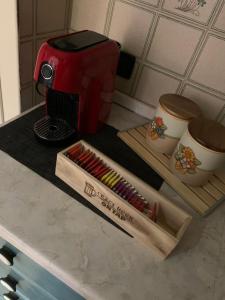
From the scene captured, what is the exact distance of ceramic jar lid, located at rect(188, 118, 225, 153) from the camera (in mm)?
560

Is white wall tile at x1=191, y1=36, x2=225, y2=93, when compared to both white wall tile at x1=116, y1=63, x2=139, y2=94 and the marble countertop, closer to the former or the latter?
white wall tile at x1=116, y1=63, x2=139, y2=94

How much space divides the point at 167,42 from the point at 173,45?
0.02 m

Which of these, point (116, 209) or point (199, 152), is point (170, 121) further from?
point (116, 209)

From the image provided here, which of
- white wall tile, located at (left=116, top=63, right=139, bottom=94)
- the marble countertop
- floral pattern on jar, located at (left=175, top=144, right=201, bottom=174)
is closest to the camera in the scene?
the marble countertop

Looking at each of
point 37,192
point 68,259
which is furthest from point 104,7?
point 68,259

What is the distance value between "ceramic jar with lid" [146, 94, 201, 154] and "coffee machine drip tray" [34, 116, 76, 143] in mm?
206

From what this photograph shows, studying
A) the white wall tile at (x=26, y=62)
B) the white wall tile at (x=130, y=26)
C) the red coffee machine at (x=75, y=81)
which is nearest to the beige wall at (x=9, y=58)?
the white wall tile at (x=26, y=62)

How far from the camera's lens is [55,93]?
2.19 feet

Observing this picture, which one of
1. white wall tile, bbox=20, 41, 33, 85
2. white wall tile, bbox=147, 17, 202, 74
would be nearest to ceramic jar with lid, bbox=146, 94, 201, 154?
white wall tile, bbox=147, 17, 202, 74

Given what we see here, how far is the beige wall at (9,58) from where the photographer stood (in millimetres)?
644

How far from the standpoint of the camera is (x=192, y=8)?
651 mm

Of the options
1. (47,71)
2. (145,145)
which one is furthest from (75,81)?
(145,145)

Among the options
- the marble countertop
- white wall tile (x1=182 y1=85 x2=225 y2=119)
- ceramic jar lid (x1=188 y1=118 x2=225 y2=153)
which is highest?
ceramic jar lid (x1=188 y1=118 x2=225 y2=153)

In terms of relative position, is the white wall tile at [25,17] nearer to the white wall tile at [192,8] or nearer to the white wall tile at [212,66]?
the white wall tile at [192,8]
